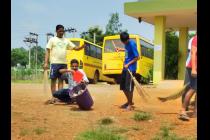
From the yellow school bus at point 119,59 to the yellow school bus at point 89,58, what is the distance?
1.05m

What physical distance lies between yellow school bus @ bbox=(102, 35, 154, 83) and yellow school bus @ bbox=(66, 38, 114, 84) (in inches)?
41.3

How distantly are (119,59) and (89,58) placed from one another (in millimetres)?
2228

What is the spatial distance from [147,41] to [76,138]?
17.3 m

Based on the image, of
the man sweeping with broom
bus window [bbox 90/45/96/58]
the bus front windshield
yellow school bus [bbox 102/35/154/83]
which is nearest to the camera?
the man sweeping with broom

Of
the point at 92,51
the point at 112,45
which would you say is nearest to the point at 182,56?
the point at 112,45

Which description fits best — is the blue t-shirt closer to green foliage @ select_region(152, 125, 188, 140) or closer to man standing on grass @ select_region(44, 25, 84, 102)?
man standing on grass @ select_region(44, 25, 84, 102)

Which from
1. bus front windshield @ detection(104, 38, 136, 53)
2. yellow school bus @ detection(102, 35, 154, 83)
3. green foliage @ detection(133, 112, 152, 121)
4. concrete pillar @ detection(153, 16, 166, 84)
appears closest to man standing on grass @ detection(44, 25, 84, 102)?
green foliage @ detection(133, 112, 152, 121)

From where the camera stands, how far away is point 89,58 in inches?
914

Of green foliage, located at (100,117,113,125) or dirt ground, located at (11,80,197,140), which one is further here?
green foliage, located at (100,117,113,125)

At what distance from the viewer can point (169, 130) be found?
6398mm

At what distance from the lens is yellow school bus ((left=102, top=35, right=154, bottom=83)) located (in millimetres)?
21141
